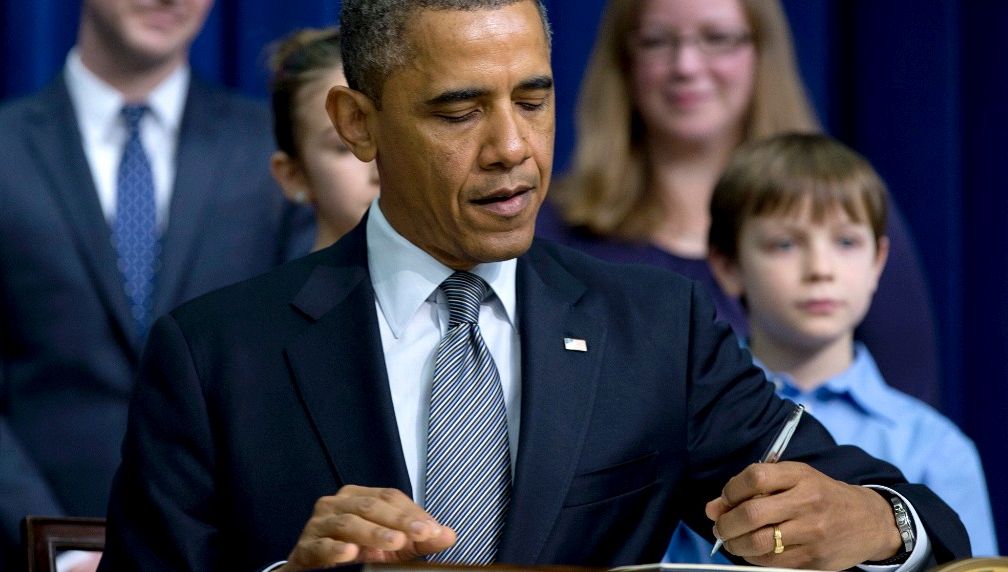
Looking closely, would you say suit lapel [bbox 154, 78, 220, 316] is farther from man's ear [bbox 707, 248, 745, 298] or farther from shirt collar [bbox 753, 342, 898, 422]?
shirt collar [bbox 753, 342, 898, 422]

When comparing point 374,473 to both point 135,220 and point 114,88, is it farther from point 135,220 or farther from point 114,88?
point 114,88

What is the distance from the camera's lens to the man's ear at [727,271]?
2467 mm

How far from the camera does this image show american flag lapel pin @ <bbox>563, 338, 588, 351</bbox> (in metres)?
1.61

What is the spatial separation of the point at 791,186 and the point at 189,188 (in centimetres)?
97

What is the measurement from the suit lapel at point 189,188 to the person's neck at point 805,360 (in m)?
0.92

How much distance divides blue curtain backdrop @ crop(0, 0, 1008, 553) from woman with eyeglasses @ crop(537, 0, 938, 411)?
0.61 m

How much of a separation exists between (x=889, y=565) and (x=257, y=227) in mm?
1456

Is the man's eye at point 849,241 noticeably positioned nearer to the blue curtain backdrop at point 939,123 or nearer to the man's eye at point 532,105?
the man's eye at point 532,105

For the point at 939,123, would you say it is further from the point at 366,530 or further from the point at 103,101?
the point at 366,530

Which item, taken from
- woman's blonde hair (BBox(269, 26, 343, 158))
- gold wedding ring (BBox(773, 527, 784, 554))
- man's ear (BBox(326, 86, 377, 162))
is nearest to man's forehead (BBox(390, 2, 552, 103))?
man's ear (BBox(326, 86, 377, 162))

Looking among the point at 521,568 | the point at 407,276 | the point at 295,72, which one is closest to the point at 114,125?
the point at 295,72

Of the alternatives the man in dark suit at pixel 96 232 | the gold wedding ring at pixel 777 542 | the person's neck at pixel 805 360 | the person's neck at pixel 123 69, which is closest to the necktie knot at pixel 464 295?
the gold wedding ring at pixel 777 542

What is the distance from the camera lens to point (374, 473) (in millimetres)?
1517

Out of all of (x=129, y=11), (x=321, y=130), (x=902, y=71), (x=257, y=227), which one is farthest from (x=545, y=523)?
(x=902, y=71)
